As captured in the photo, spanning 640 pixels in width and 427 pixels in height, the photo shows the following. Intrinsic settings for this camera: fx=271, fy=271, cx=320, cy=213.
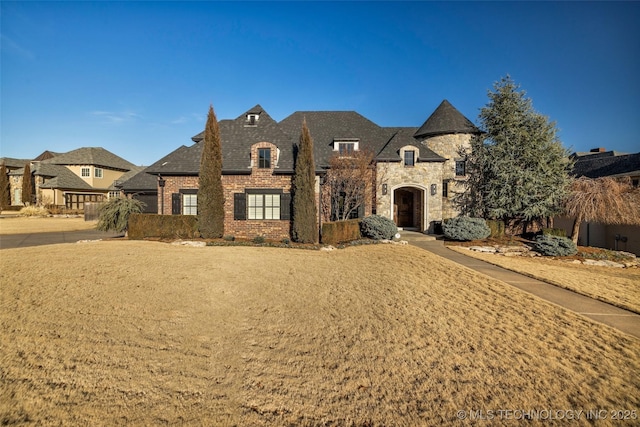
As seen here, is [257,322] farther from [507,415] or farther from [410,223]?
[410,223]

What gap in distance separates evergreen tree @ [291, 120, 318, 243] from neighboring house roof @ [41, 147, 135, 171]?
40390 millimetres

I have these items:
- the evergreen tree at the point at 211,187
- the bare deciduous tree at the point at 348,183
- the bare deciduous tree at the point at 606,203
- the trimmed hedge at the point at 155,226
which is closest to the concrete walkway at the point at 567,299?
the bare deciduous tree at the point at 348,183

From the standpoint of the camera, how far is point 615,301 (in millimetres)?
6410

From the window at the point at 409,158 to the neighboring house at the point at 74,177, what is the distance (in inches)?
1414

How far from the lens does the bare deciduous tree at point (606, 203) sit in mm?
12922

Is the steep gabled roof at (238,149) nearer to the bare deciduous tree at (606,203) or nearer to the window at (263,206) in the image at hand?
the window at (263,206)

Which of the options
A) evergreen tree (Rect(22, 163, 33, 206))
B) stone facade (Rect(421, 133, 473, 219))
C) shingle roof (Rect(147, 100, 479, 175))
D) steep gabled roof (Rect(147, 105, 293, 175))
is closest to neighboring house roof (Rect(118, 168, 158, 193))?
steep gabled roof (Rect(147, 105, 293, 175))

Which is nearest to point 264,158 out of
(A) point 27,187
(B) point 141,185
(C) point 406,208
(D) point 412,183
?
(D) point 412,183

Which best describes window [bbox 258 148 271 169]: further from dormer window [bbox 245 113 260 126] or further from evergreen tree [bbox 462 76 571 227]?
evergreen tree [bbox 462 76 571 227]

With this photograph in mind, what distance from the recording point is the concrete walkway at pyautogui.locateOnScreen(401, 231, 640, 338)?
5.32 meters

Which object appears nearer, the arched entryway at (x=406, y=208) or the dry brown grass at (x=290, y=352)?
the dry brown grass at (x=290, y=352)

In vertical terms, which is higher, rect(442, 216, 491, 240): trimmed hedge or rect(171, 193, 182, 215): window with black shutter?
→ rect(171, 193, 182, 215): window with black shutter

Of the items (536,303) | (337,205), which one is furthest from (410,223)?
(536,303)

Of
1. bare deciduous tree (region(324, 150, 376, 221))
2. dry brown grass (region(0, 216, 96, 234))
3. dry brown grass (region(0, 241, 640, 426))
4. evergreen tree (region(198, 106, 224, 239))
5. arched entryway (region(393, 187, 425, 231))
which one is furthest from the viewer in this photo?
arched entryway (region(393, 187, 425, 231))
